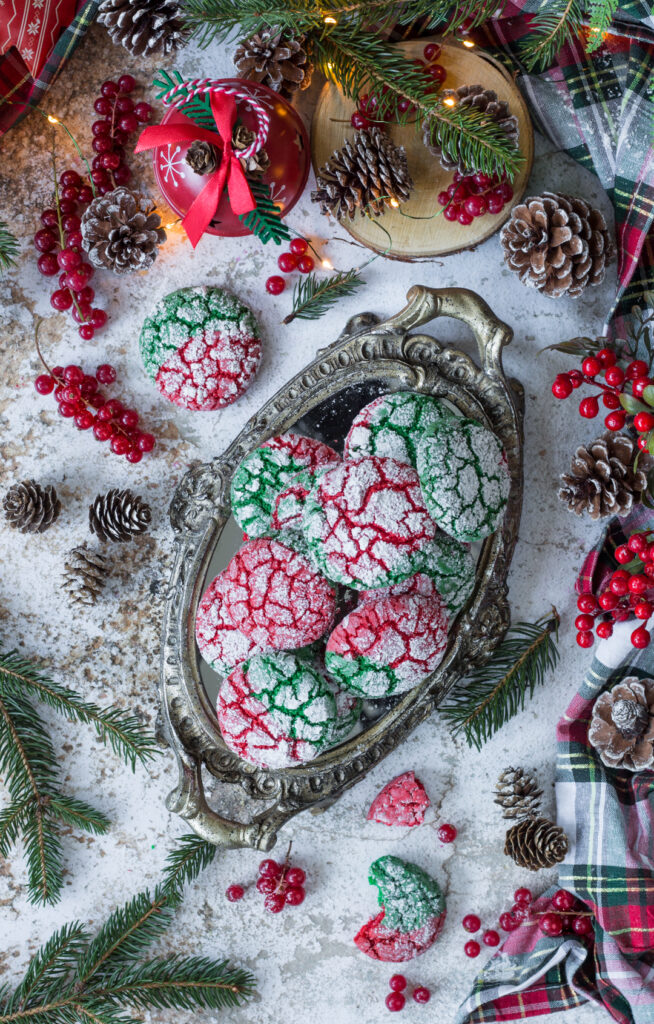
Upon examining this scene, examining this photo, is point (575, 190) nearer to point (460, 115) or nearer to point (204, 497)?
point (460, 115)

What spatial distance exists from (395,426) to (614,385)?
1.37ft

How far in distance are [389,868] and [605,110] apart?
1588 millimetres

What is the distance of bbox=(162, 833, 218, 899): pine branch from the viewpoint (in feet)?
5.95

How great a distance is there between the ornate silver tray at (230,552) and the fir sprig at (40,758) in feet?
0.50

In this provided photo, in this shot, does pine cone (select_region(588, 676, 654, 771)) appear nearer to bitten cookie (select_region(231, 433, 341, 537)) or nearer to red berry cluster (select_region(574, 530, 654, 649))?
red berry cluster (select_region(574, 530, 654, 649))

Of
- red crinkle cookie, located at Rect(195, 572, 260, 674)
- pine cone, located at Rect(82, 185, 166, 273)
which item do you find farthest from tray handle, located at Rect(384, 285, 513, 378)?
red crinkle cookie, located at Rect(195, 572, 260, 674)

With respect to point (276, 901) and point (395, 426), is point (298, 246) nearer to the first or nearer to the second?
point (395, 426)

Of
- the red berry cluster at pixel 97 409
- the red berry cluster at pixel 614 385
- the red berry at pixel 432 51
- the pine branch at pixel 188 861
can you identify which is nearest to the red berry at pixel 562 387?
the red berry cluster at pixel 614 385

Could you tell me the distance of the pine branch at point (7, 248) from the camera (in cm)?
175

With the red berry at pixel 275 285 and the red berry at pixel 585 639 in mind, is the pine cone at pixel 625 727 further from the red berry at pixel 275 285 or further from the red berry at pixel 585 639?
the red berry at pixel 275 285

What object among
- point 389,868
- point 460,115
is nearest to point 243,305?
point 460,115

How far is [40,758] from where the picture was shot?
Answer: 6.04 ft

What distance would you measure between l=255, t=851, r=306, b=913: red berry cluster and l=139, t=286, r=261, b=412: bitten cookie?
98cm

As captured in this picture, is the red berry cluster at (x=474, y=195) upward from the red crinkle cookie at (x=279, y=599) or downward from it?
upward
